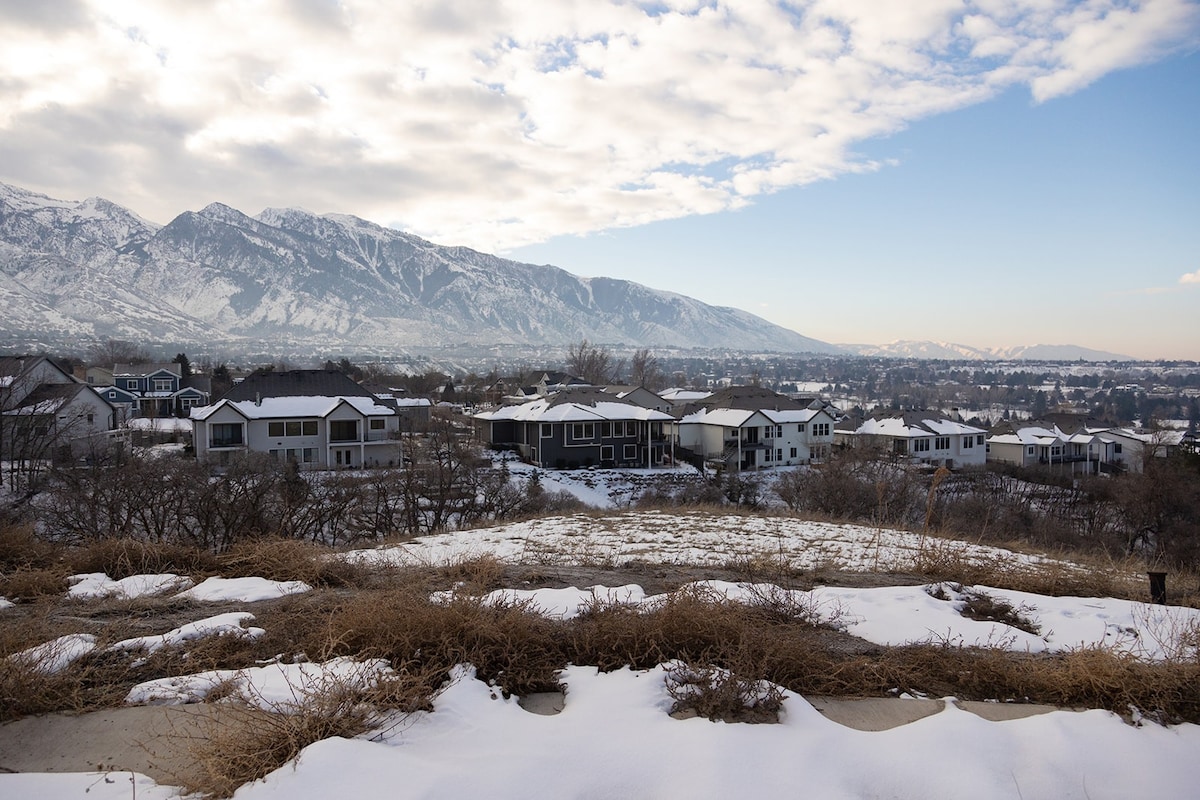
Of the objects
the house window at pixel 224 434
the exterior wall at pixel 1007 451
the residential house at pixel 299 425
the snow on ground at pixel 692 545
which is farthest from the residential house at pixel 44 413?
the exterior wall at pixel 1007 451

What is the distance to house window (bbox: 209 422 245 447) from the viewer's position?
109ft

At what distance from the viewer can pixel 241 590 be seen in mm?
6230

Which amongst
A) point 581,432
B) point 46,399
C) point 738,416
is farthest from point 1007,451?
point 46,399

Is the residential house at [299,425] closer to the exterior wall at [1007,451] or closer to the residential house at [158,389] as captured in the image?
the residential house at [158,389]

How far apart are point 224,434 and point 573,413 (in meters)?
18.4

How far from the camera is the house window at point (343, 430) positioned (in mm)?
35531

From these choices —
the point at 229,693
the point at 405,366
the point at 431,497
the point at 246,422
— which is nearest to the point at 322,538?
the point at 431,497

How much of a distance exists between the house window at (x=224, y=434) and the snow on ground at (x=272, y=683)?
3346 centimetres

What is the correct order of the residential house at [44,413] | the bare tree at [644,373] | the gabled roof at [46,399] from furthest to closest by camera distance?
the bare tree at [644,373] → the gabled roof at [46,399] → the residential house at [44,413]

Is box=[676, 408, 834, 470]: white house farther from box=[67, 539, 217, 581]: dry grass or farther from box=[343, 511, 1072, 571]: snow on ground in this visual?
box=[67, 539, 217, 581]: dry grass

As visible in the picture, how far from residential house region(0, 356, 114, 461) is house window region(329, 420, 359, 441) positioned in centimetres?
1006

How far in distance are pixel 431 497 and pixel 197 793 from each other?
1761 centimetres

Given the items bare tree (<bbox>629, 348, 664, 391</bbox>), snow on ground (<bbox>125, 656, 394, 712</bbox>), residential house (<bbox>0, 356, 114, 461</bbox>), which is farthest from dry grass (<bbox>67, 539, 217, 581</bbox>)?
bare tree (<bbox>629, 348, 664, 391</bbox>)

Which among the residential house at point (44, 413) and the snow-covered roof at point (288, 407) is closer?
the residential house at point (44, 413)
